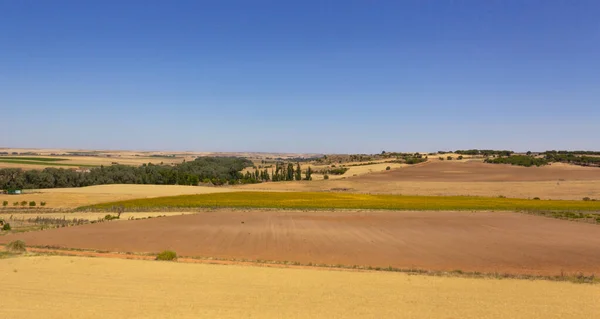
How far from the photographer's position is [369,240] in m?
28.1

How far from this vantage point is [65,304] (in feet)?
A: 42.4

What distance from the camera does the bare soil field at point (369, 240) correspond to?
22.7 meters

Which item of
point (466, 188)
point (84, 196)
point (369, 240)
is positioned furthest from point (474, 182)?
point (84, 196)

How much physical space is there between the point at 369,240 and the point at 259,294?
1496 cm

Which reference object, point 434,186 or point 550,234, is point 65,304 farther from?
point 434,186

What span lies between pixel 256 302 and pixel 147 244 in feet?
49.3

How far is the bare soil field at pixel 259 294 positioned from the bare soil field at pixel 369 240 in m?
4.93

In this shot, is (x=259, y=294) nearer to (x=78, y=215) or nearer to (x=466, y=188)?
(x=78, y=215)

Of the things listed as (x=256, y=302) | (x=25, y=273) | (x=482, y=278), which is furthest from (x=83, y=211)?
(x=482, y=278)

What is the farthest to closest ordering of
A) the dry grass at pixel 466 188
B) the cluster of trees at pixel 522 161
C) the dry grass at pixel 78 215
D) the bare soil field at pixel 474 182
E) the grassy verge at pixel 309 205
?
the cluster of trees at pixel 522 161 < the bare soil field at pixel 474 182 < the dry grass at pixel 466 188 < the grassy verge at pixel 309 205 < the dry grass at pixel 78 215

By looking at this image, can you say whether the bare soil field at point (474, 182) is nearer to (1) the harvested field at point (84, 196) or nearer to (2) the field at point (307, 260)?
(2) the field at point (307, 260)

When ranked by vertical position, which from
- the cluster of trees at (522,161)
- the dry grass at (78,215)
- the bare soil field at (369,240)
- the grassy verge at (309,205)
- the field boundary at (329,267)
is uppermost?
the cluster of trees at (522,161)

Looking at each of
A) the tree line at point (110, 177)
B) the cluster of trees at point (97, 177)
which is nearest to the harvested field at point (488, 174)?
the tree line at point (110, 177)

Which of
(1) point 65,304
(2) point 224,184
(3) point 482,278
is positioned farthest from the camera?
(2) point 224,184
